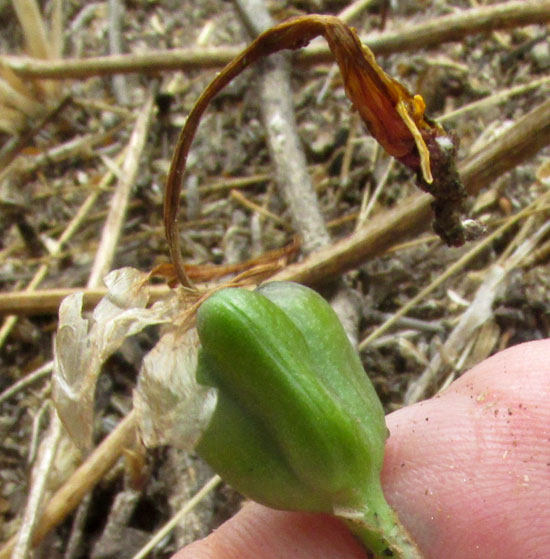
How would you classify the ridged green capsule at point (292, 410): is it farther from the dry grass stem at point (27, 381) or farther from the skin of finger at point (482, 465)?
the dry grass stem at point (27, 381)

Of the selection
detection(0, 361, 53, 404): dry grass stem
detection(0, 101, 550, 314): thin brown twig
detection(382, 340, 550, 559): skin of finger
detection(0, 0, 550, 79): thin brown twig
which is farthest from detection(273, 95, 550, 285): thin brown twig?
detection(0, 361, 53, 404): dry grass stem

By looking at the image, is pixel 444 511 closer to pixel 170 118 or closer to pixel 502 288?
pixel 502 288

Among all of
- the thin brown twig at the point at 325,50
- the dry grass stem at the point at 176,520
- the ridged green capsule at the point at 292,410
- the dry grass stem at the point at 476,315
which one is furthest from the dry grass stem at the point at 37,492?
the thin brown twig at the point at 325,50

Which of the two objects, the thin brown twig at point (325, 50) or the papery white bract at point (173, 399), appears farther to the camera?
the thin brown twig at point (325, 50)

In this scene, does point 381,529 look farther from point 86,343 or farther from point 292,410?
point 86,343

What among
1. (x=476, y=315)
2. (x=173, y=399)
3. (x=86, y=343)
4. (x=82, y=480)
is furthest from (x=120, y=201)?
(x=173, y=399)

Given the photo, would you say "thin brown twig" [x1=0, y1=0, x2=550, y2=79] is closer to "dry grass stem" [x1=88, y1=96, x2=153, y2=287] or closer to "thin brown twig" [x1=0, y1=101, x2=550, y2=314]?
"dry grass stem" [x1=88, y1=96, x2=153, y2=287]
